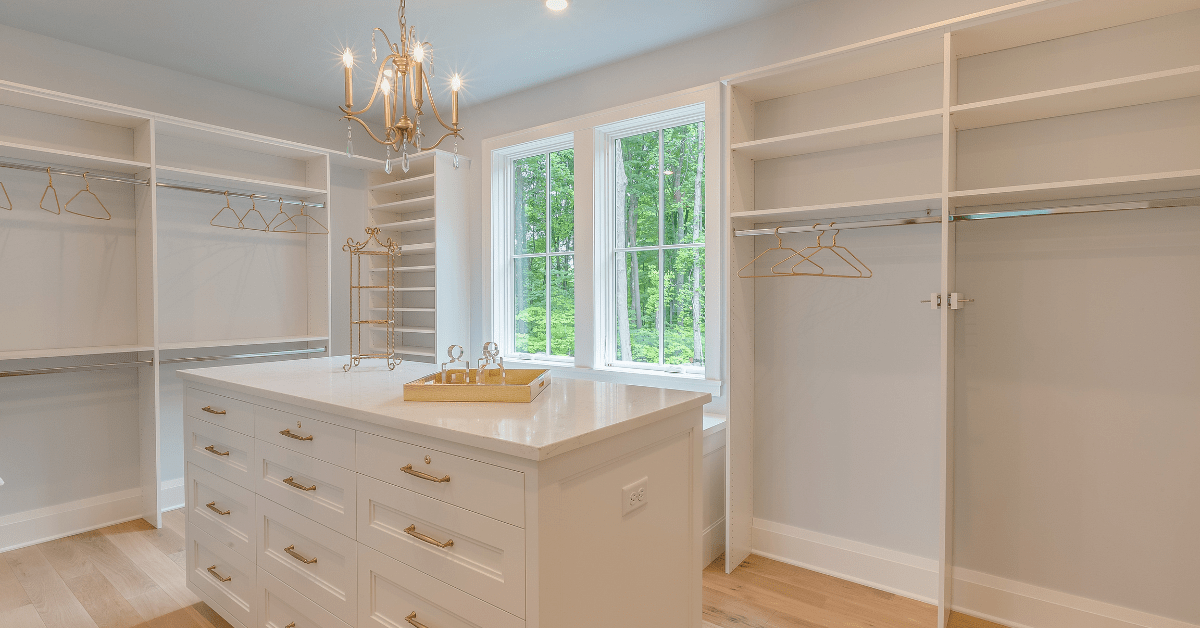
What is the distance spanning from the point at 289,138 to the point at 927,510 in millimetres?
4601

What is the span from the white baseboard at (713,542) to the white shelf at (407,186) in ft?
9.76

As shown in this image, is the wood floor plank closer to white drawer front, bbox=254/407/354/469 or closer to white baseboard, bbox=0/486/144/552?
white baseboard, bbox=0/486/144/552

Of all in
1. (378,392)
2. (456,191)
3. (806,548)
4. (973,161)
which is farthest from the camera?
(456,191)

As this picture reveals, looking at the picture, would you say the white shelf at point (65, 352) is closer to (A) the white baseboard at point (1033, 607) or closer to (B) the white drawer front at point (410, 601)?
(B) the white drawer front at point (410, 601)

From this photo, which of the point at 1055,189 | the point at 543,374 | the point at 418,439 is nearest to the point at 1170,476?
the point at 1055,189

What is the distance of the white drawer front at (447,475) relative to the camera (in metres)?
1.35

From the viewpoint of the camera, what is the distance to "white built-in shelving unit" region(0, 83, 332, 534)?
10.5 ft

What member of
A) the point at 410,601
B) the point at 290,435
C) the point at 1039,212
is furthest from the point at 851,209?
the point at 290,435

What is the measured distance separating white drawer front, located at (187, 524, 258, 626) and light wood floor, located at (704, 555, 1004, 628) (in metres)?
1.74

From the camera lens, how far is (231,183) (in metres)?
3.84

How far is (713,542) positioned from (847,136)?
2005mm

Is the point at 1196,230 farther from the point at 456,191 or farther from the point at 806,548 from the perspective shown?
the point at 456,191

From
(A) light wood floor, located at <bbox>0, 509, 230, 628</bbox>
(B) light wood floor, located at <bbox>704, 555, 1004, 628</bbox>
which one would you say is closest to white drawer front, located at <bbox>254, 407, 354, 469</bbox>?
(A) light wood floor, located at <bbox>0, 509, 230, 628</bbox>

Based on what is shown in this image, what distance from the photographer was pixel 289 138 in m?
4.38
